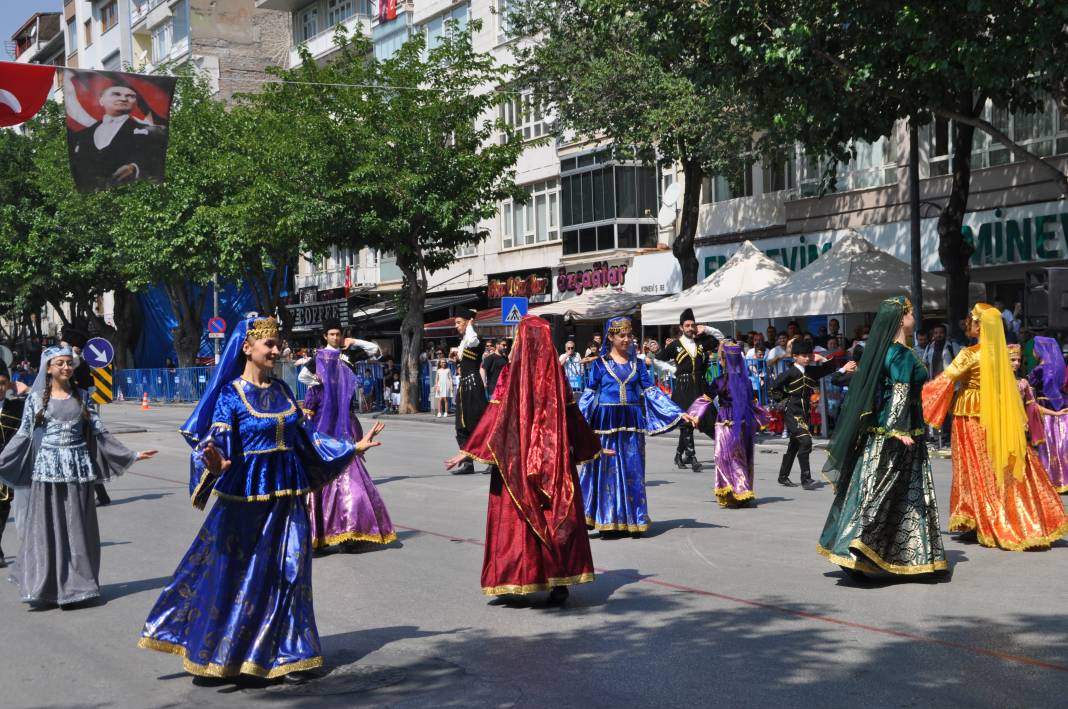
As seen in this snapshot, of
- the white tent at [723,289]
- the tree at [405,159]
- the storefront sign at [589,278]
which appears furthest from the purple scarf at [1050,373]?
the storefront sign at [589,278]

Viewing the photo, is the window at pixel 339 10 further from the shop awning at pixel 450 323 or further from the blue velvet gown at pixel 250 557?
the blue velvet gown at pixel 250 557

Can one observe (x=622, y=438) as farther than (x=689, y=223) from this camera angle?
No

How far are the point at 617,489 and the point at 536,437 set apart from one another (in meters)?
2.77

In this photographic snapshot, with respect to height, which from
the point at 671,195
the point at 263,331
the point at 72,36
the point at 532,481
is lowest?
the point at 532,481

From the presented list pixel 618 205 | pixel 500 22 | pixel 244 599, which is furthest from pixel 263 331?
pixel 500 22

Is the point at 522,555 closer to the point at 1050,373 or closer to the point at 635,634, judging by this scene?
the point at 635,634

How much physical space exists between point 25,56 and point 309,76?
57.9 metres

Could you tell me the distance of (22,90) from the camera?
15328 millimetres

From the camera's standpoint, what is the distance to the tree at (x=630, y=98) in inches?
977

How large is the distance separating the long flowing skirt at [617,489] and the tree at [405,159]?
20.3 m

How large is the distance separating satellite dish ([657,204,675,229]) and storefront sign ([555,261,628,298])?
1.64m

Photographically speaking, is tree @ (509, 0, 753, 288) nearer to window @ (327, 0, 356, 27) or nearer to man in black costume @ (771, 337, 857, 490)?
man in black costume @ (771, 337, 857, 490)

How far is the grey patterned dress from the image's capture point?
335 inches

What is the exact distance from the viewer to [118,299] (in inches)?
2218
